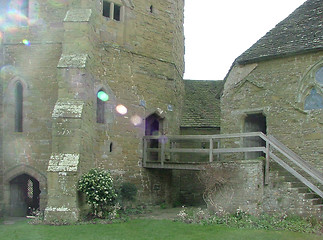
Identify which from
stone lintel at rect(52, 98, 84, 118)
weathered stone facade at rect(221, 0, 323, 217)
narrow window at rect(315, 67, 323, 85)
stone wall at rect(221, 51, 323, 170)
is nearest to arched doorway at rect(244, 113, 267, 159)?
weathered stone facade at rect(221, 0, 323, 217)

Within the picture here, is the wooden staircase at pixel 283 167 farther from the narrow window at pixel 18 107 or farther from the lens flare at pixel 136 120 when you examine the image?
the narrow window at pixel 18 107

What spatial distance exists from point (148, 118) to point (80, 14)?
19.8 feet

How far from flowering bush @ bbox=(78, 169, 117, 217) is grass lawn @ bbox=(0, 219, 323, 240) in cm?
114

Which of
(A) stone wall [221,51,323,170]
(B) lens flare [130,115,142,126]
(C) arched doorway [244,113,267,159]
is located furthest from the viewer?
(B) lens flare [130,115,142,126]

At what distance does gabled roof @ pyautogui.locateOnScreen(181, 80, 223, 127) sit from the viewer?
848 inches

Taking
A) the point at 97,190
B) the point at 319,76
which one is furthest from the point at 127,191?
the point at 319,76

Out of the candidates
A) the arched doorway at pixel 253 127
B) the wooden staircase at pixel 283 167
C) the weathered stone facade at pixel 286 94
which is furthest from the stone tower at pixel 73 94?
the arched doorway at pixel 253 127

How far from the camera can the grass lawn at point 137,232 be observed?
37.8 ft

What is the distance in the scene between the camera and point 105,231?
12.6 m

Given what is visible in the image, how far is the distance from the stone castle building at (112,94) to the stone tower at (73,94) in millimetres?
40

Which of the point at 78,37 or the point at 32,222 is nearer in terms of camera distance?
the point at 32,222

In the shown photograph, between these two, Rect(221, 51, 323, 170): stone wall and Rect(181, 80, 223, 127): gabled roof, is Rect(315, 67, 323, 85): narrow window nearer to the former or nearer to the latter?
Rect(221, 51, 323, 170): stone wall

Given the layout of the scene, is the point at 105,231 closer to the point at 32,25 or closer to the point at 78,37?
the point at 78,37

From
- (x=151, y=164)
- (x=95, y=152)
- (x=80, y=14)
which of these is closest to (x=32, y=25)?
(x=80, y=14)
